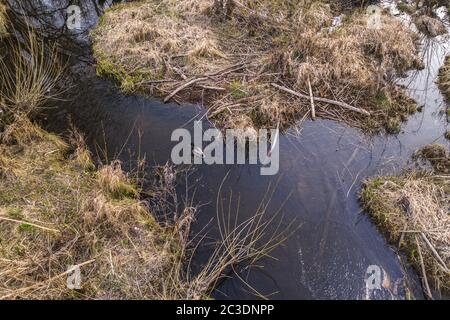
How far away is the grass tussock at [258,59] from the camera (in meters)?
6.91

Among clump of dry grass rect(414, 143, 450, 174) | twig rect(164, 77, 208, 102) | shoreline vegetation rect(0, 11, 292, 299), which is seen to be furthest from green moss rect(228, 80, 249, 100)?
clump of dry grass rect(414, 143, 450, 174)

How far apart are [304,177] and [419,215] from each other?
5.36ft

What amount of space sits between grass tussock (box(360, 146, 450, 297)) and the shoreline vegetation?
4.69 ft

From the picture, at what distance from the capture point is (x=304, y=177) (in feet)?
19.0

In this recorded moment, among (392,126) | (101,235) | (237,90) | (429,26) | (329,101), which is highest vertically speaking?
(429,26)

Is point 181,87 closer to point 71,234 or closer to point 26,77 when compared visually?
point 26,77

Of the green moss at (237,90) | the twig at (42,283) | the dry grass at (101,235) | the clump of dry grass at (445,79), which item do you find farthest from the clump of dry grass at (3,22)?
the clump of dry grass at (445,79)

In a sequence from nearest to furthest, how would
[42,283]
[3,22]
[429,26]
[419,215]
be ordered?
1. [42,283]
2. [419,215]
3. [3,22]
4. [429,26]

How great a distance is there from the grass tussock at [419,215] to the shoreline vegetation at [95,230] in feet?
4.69

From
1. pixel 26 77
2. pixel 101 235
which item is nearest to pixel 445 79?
pixel 101 235

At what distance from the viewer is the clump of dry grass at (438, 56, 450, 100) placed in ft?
25.5

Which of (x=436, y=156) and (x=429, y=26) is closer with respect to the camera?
(x=436, y=156)

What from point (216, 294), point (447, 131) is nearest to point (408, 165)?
point (447, 131)

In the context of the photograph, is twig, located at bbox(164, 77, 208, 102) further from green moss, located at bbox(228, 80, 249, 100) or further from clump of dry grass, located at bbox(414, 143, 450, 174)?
clump of dry grass, located at bbox(414, 143, 450, 174)
